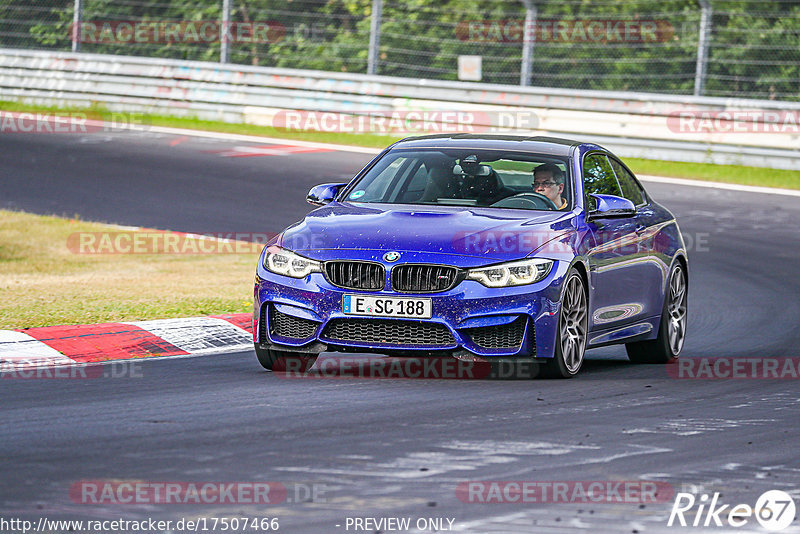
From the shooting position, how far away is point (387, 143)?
25469 mm

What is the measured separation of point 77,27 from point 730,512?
79.7 feet

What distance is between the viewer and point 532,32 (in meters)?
24.0

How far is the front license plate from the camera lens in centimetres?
855

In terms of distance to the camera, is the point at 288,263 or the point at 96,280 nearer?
the point at 288,263

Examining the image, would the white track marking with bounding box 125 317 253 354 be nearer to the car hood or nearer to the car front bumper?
the car hood

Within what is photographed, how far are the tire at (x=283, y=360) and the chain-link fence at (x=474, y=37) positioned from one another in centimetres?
1451

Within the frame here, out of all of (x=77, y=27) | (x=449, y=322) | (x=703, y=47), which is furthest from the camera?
(x=77, y=27)

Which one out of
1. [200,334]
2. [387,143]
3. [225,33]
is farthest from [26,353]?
[225,33]

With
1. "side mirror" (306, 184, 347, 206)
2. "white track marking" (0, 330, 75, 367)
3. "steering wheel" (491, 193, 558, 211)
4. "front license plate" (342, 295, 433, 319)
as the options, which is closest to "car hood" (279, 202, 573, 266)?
"steering wheel" (491, 193, 558, 211)

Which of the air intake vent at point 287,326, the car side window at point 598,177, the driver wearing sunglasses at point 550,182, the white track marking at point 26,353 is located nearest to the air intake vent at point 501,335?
the air intake vent at point 287,326

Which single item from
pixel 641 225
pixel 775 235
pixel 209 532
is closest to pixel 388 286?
pixel 641 225

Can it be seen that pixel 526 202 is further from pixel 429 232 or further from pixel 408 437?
pixel 408 437

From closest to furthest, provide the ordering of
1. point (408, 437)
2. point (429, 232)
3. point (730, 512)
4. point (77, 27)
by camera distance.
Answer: point (730, 512)
point (408, 437)
point (429, 232)
point (77, 27)

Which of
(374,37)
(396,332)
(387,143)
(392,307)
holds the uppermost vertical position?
(374,37)
